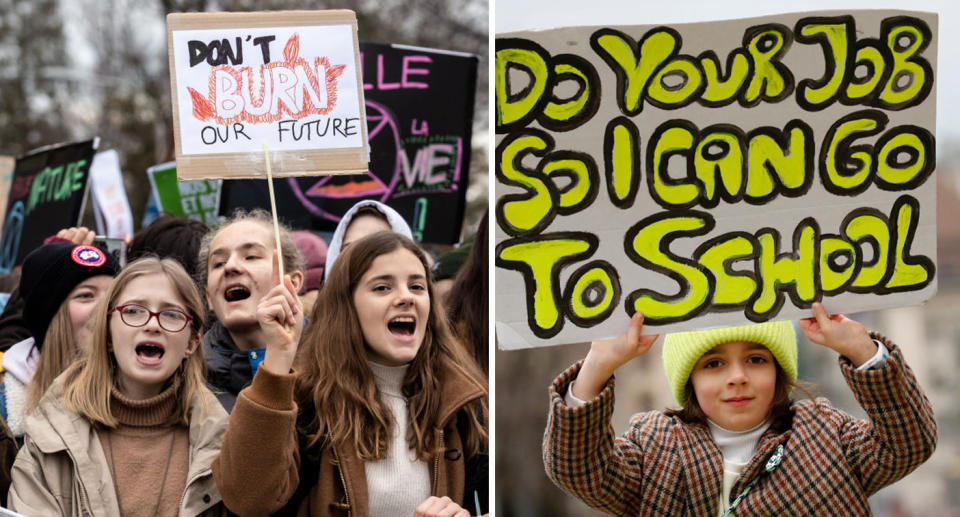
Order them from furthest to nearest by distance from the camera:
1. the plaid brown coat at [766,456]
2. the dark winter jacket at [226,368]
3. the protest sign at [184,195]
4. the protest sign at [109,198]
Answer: the protest sign at [109,198], the protest sign at [184,195], the dark winter jacket at [226,368], the plaid brown coat at [766,456]

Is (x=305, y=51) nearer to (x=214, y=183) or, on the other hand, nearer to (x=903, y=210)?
(x=903, y=210)

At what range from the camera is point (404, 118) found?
205 inches

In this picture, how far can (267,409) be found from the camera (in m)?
2.98

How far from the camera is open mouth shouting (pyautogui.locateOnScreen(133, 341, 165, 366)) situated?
336 centimetres

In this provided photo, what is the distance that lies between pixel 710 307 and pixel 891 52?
73 centimetres

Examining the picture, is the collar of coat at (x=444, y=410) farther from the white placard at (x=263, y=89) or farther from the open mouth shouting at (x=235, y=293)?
the open mouth shouting at (x=235, y=293)

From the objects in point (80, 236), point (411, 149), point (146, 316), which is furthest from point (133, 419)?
point (411, 149)

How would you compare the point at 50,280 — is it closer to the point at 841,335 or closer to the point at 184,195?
the point at 184,195

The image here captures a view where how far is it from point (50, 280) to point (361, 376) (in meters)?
1.24

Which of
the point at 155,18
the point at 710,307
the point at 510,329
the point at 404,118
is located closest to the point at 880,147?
the point at 710,307

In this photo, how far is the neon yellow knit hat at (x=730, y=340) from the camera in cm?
305

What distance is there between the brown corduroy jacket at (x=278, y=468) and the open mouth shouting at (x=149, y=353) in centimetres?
41

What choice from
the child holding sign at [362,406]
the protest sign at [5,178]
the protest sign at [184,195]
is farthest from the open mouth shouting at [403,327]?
the protest sign at [5,178]

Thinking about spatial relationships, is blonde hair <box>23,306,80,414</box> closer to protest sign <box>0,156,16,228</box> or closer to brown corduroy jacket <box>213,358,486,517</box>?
brown corduroy jacket <box>213,358,486,517</box>
